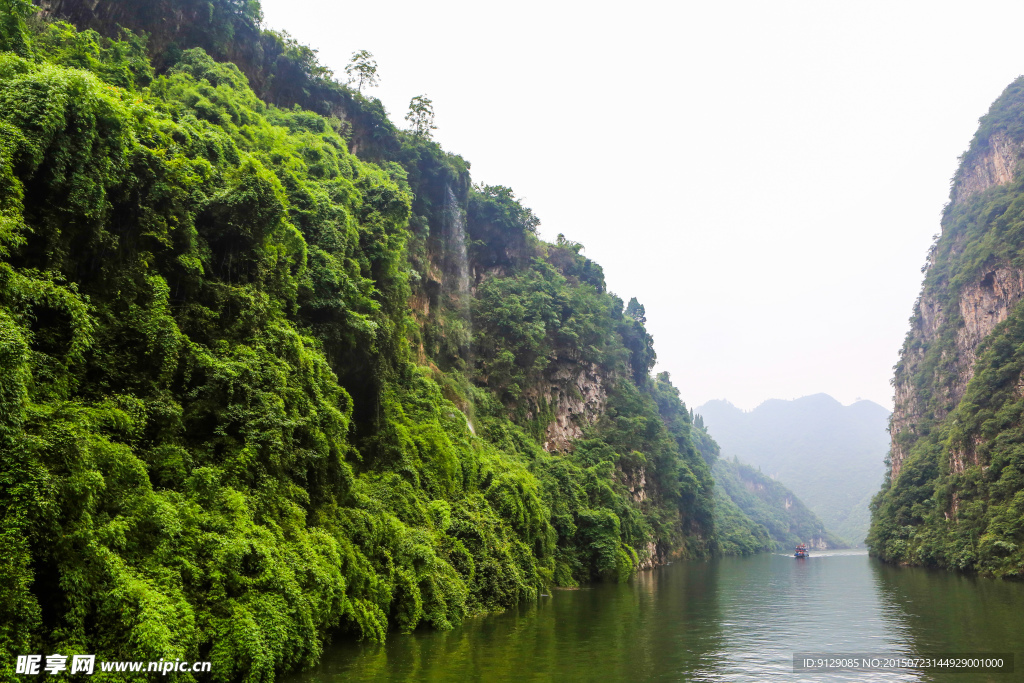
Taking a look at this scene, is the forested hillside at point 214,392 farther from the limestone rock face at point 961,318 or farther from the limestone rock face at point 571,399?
the limestone rock face at point 961,318

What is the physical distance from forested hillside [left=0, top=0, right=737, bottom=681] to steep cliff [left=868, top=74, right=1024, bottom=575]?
24039mm

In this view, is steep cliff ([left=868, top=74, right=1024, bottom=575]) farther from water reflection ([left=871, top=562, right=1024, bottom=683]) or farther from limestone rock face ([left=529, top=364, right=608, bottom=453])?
limestone rock face ([left=529, top=364, right=608, bottom=453])

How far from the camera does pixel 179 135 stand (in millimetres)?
17562

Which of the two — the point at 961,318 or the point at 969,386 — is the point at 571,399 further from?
the point at 961,318

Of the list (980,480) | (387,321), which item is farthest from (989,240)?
(387,321)

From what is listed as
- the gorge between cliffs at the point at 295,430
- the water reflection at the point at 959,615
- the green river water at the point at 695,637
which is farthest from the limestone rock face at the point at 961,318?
the green river water at the point at 695,637

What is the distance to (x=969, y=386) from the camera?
157ft

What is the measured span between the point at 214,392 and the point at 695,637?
47.9 feet

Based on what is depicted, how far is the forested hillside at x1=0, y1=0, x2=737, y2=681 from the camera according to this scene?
938cm

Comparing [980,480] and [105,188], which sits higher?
[105,188]

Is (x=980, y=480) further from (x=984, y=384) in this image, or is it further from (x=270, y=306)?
(x=270, y=306)

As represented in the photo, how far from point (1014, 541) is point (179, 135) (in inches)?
1800

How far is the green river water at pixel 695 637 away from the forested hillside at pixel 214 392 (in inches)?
64.4

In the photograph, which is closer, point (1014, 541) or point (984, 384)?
point (1014, 541)
